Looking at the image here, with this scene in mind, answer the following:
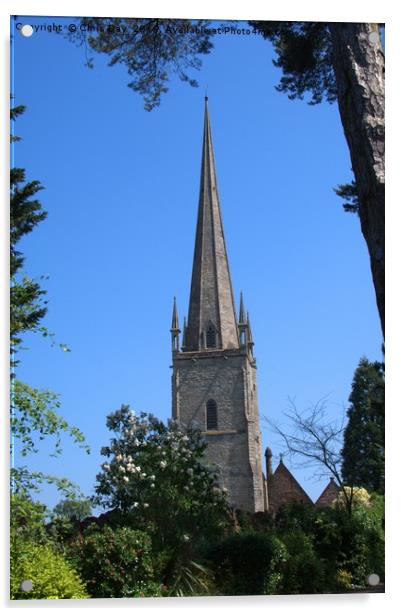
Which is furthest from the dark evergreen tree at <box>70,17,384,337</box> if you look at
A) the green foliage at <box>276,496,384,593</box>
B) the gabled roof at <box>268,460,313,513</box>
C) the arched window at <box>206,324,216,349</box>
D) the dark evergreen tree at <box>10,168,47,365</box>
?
the arched window at <box>206,324,216,349</box>

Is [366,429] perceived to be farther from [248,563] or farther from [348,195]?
[348,195]

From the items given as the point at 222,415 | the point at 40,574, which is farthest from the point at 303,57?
the point at 222,415

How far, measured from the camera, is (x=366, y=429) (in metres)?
8.12

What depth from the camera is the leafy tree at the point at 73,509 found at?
7648 millimetres

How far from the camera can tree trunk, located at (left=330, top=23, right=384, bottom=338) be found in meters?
6.23

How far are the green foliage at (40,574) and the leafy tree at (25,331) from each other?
482mm

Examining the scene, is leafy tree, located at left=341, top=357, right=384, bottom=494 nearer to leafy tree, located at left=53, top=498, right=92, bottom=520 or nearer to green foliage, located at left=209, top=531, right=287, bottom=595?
green foliage, located at left=209, top=531, right=287, bottom=595

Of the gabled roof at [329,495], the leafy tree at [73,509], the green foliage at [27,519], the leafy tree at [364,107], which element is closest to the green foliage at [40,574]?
the green foliage at [27,519]

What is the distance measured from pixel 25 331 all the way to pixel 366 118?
3.16 metres

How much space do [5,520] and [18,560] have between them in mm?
382

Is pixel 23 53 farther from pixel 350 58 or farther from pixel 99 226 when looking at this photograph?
pixel 350 58

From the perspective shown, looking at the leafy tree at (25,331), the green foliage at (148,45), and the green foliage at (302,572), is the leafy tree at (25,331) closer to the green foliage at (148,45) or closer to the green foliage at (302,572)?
the green foliage at (148,45)

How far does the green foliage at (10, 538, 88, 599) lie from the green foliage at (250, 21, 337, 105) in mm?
4496

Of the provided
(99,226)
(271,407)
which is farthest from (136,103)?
(271,407)
